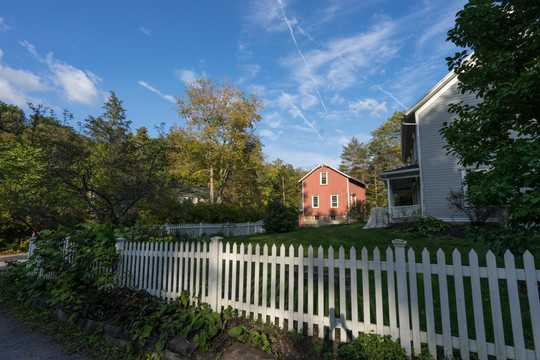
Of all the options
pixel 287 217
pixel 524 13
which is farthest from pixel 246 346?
pixel 287 217

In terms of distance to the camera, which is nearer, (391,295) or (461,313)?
(461,313)

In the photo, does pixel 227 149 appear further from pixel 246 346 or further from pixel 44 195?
pixel 246 346

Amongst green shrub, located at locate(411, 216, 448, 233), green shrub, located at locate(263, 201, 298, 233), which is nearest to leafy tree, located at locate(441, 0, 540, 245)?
green shrub, located at locate(411, 216, 448, 233)

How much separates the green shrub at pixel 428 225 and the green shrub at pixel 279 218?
668 centimetres

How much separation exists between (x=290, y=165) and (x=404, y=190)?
28991 millimetres

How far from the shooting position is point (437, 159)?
42.5 feet

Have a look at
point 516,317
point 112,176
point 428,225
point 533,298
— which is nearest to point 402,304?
point 516,317

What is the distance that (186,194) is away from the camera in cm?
3306

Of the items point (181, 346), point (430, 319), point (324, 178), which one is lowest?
point (181, 346)

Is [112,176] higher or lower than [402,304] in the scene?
higher

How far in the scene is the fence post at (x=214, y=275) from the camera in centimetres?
373

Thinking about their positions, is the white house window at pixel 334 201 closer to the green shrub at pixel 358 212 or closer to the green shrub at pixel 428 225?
the green shrub at pixel 358 212

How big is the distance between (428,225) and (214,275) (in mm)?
10451

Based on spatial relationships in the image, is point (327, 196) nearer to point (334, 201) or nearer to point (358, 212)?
point (334, 201)
